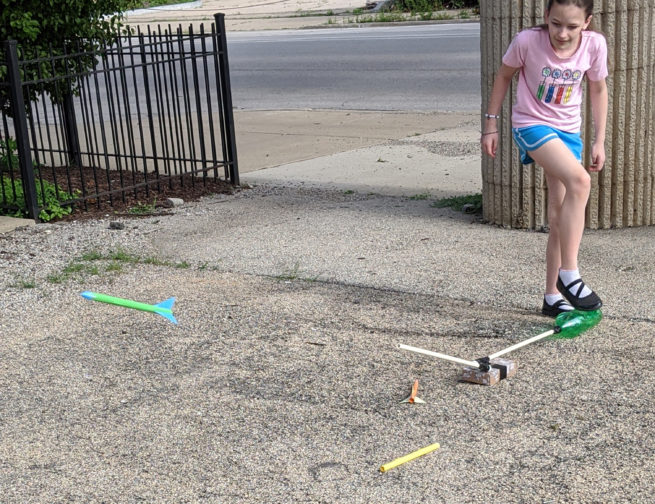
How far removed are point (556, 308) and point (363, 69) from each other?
13322 mm

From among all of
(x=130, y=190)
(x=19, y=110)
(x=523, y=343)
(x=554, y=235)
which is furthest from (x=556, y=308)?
(x=130, y=190)

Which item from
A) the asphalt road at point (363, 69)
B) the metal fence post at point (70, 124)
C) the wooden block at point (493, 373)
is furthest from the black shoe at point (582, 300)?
the asphalt road at point (363, 69)

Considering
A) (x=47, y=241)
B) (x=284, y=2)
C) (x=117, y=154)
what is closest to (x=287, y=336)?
(x=47, y=241)

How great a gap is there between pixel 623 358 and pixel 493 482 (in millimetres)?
1336

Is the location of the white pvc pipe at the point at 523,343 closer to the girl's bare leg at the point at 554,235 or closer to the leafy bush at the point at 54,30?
the girl's bare leg at the point at 554,235

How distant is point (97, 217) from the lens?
304 inches

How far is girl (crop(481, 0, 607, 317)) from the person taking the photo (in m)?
4.56

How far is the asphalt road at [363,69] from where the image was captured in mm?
14375

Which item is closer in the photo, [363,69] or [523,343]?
[523,343]

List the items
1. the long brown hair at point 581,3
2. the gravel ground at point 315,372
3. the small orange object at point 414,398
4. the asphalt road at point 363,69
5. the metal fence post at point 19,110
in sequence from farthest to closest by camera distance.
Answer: the asphalt road at point 363,69 < the metal fence post at point 19,110 < the long brown hair at point 581,3 < the small orange object at point 414,398 < the gravel ground at point 315,372

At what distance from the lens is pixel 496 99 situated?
487 cm

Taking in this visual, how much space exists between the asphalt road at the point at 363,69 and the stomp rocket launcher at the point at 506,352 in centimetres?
844

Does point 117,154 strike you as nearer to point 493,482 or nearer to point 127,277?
point 127,277

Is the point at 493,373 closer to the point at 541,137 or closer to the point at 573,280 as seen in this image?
the point at 573,280
